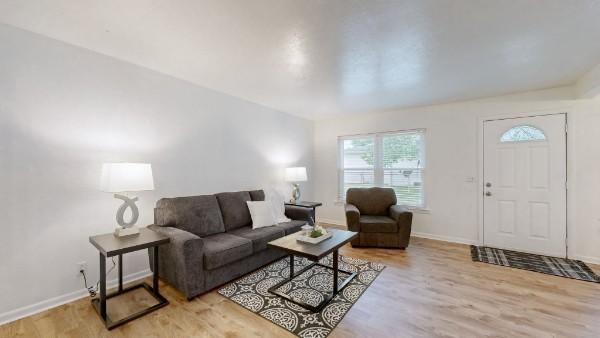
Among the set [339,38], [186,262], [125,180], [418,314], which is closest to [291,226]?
[186,262]

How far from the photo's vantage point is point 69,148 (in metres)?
2.29

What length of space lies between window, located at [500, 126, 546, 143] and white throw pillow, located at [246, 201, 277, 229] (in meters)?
3.68

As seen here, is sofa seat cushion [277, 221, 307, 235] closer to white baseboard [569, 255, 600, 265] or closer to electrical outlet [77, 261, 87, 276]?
electrical outlet [77, 261, 87, 276]

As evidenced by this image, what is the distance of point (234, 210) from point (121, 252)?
1.50 meters

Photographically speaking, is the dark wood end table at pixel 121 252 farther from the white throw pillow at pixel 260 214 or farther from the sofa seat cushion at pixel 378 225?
the sofa seat cushion at pixel 378 225

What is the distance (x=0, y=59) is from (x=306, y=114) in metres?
4.02

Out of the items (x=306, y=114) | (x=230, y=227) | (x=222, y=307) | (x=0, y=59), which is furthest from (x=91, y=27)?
(x=306, y=114)

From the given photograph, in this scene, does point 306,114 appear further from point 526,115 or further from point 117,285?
point 117,285

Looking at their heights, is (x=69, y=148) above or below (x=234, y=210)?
above

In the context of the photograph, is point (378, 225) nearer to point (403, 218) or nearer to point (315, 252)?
point (403, 218)

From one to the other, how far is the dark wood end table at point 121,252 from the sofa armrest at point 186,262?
12 cm

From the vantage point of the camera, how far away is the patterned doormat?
9.25ft

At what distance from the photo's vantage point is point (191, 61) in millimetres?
2600

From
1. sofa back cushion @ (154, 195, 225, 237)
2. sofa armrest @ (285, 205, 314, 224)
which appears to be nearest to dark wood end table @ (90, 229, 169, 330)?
sofa back cushion @ (154, 195, 225, 237)
